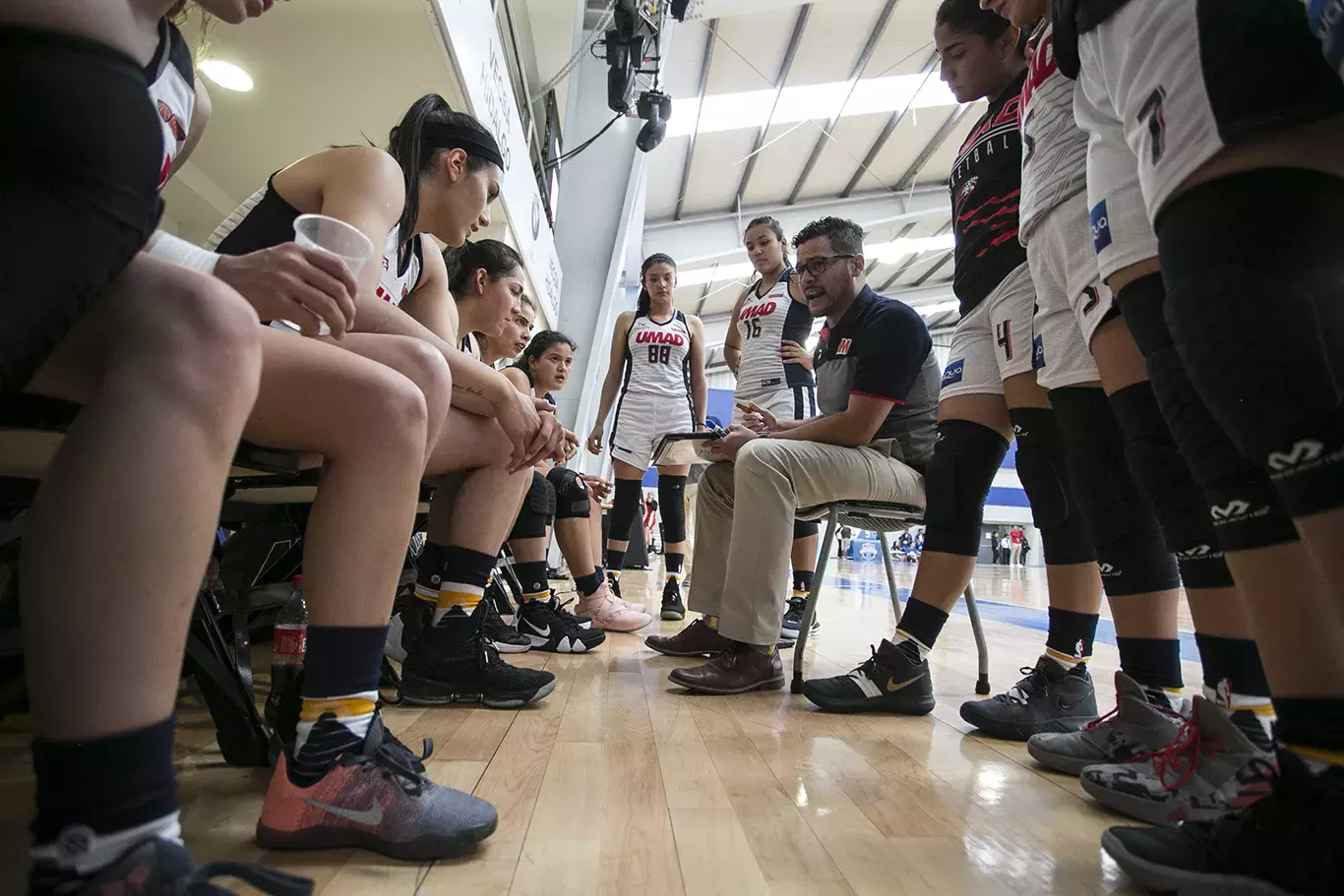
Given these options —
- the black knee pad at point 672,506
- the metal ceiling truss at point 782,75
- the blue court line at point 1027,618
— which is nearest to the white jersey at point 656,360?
the black knee pad at point 672,506

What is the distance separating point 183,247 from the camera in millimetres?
643

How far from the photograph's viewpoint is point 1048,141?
1169 mm

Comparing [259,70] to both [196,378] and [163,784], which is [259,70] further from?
[163,784]

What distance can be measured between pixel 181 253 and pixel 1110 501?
1.24 metres

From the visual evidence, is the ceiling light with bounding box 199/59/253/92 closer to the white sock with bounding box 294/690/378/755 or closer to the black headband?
the black headband

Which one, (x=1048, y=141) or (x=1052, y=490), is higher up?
(x=1048, y=141)

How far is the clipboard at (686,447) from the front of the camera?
2055 millimetres

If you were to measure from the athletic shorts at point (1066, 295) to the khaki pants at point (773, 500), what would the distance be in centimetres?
50

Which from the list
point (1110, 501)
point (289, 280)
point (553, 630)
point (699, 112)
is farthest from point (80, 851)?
point (699, 112)

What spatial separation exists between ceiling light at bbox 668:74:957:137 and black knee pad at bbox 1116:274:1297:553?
23.6ft

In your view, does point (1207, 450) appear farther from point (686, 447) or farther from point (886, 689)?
point (686, 447)

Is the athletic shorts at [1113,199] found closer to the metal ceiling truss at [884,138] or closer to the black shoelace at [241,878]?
the black shoelace at [241,878]

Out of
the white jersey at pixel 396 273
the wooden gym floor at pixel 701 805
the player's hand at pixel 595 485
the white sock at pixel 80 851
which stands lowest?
the wooden gym floor at pixel 701 805

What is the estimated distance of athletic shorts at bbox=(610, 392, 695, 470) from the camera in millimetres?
3340
